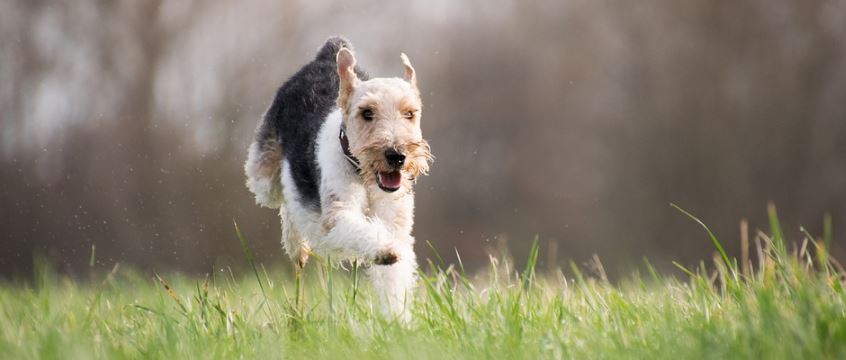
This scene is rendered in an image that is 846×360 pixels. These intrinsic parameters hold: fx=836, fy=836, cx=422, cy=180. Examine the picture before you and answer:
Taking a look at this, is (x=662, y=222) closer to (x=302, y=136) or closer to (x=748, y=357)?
(x=302, y=136)

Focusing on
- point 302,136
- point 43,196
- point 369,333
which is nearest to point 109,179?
point 43,196

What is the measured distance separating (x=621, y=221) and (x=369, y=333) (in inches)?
523

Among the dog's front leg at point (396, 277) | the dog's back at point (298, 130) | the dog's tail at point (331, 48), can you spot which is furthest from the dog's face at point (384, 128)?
the dog's tail at point (331, 48)

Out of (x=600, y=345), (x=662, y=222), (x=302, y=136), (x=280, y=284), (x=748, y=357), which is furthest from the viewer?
(x=662, y=222)

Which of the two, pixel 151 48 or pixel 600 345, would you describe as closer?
pixel 600 345

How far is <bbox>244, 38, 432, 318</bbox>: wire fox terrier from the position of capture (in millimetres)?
3572

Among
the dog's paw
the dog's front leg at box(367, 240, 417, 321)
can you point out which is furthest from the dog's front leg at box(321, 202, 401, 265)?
the dog's front leg at box(367, 240, 417, 321)

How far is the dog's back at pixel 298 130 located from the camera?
4.39 metres

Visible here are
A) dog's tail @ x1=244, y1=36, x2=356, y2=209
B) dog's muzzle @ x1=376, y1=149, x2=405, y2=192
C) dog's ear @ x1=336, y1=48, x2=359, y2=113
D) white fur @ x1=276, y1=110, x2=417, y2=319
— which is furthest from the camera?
dog's tail @ x1=244, y1=36, x2=356, y2=209

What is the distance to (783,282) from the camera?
104 inches

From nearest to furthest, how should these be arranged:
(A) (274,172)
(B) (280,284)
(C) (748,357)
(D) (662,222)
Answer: (C) (748,357) < (B) (280,284) < (A) (274,172) < (D) (662,222)

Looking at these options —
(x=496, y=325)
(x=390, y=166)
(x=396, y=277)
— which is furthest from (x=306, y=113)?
(x=496, y=325)

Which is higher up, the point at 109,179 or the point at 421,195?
the point at 109,179

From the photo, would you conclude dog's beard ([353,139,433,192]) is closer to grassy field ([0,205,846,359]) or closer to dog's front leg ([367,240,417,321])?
dog's front leg ([367,240,417,321])
